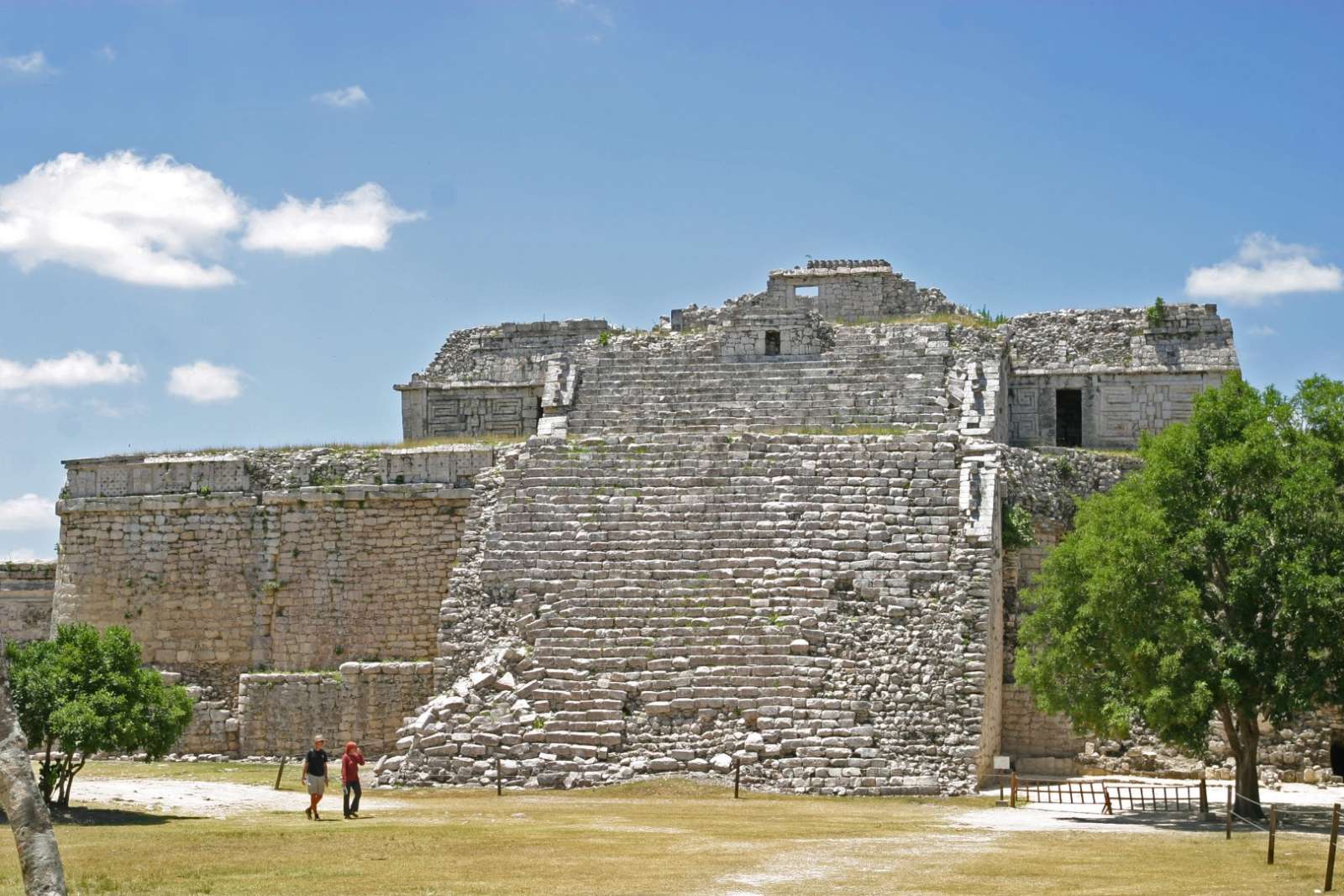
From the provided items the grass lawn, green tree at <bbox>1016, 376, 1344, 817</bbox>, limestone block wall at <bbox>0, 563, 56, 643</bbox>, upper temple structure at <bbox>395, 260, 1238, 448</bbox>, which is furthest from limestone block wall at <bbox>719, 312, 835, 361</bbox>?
limestone block wall at <bbox>0, 563, 56, 643</bbox>

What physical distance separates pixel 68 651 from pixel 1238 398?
12.8 metres

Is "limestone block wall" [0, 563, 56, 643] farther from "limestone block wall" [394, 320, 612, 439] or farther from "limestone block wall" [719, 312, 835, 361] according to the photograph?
"limestone block wall" [719, 312, 835, 361]

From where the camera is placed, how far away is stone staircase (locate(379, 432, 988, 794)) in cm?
2069

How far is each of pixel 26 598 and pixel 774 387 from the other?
13.4 m

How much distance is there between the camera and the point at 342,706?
2467 cm

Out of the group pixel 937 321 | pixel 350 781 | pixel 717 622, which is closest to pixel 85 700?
pixel 350 781

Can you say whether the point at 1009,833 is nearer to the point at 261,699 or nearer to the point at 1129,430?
the point at 261,699

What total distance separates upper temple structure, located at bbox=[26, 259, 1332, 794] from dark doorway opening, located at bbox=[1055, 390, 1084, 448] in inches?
2.0

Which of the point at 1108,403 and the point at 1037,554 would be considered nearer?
the point at 1037,554

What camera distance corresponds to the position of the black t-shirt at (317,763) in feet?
59.6

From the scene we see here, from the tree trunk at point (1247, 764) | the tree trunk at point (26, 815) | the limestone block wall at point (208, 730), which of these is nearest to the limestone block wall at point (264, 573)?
the limestone block wall at point (208, 730)

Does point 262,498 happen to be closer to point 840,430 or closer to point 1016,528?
point 840,430

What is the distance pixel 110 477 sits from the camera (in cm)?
2780

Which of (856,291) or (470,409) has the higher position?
(856,291)
